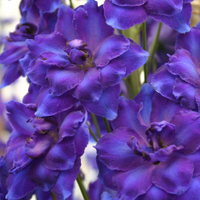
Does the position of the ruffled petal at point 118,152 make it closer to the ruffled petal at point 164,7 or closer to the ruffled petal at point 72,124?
the ruffled petal at point 72,124

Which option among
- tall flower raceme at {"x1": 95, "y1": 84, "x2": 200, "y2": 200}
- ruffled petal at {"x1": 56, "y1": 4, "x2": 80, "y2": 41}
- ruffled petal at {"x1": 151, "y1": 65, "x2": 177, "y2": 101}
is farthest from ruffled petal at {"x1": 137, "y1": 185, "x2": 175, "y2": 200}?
ruffled petal at {"x1": 56, "y1": 4, "x2": 80, "y2": 41}

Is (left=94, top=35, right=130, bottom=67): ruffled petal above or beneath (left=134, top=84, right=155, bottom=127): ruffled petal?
above

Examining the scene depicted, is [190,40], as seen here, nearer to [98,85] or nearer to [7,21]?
[98,85]

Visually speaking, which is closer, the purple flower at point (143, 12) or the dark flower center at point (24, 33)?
the purple flower at point (143, 12)

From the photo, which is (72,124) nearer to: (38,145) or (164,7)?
(38,145)

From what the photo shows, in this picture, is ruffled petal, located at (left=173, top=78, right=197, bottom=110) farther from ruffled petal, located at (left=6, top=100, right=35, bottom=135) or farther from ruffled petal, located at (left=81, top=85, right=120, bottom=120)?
ruffled petal, located at (left=6, top=100, right=35, bottom=135)

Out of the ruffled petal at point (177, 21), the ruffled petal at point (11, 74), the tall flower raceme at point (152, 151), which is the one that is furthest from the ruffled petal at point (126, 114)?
the ruffled petal at point (11, 74)
